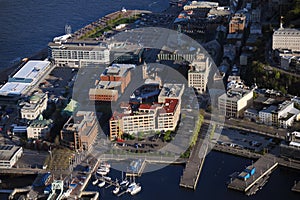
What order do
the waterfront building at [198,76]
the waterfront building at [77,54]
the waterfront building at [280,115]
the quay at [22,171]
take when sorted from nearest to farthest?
the quay at [22,171] < the waterfront building at [280,115] < the waterfront building at [198,76] < the waterfront building at [77,54]

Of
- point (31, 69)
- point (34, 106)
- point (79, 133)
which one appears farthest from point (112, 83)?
point (31, 69)

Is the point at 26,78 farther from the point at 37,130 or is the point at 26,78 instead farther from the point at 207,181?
the point at 207,181

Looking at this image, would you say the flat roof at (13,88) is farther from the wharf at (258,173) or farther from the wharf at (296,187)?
the wharf at (296,187)

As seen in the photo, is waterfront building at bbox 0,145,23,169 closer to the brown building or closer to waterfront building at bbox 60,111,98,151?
waterfront building at bbox 60,111,98,151

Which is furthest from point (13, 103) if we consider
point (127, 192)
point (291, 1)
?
point (291, 1)

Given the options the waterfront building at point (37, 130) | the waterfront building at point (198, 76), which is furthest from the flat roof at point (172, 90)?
the waterfront building at point (37, 130)

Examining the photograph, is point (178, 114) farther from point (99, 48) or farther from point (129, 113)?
point (99, 48)
